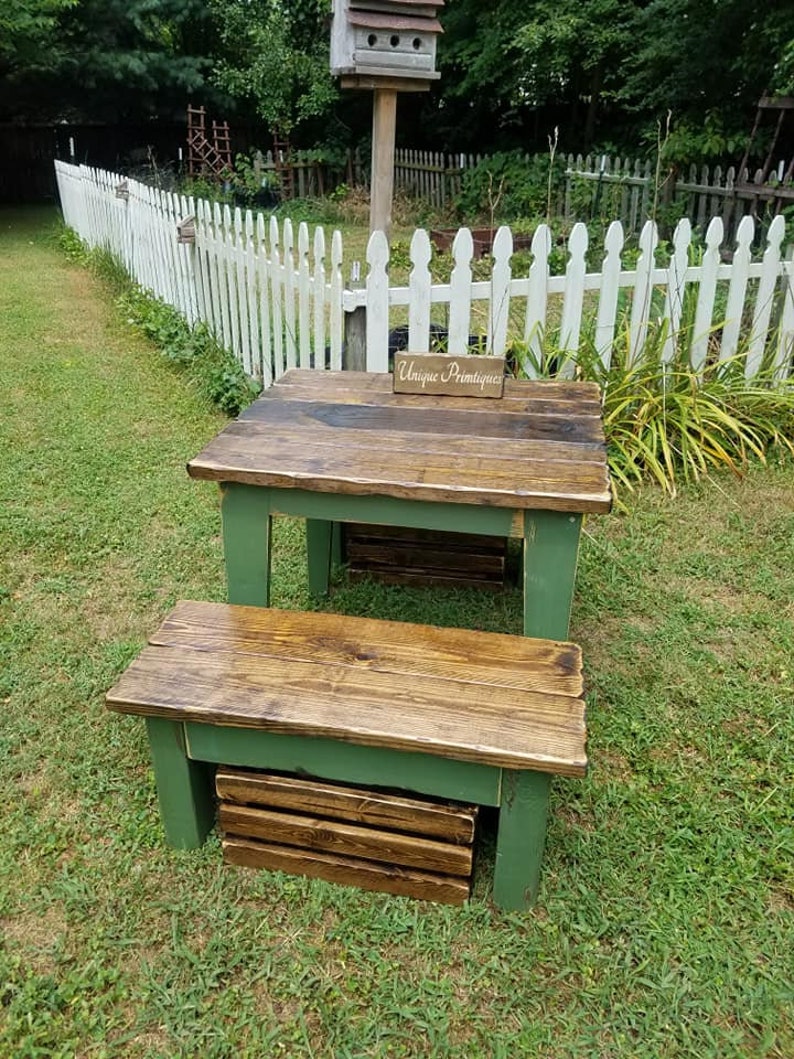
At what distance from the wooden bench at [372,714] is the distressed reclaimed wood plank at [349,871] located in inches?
2.5

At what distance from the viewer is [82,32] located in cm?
1742

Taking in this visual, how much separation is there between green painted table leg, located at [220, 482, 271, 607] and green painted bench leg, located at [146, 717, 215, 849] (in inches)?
20.1

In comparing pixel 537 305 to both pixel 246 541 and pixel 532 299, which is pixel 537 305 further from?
pixel 246 541

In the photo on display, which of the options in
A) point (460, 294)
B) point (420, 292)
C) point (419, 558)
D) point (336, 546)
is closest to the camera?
point (419, 558)

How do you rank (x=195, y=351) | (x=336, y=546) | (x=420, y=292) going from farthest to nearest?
(x=195, y=351) → (x=420, y=292) → (x=336, y=546)

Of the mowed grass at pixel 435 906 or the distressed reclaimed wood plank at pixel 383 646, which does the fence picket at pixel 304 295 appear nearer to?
the mowed grass at pixel 435 906

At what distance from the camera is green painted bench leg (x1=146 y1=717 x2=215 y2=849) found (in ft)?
6.31

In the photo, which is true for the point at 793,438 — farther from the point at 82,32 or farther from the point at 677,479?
the point at 82,32

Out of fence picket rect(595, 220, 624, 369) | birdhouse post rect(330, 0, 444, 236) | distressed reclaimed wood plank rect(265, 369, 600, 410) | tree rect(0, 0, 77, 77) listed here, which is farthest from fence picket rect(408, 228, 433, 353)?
tree rect(0, 0, 77, 77)

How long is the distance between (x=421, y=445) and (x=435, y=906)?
123cm

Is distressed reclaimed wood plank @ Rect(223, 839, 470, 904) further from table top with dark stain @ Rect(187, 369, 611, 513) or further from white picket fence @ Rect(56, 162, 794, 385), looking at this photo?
white picket fence @ Rect(56, 162, 794, 385)

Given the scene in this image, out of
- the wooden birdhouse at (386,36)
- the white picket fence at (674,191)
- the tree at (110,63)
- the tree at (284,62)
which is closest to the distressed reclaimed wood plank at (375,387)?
the wooden birdhouse at (386,36)

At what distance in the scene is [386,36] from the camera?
4.35m

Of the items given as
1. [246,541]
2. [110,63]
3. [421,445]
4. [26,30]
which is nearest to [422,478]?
[421,445]
